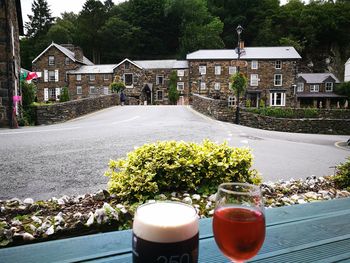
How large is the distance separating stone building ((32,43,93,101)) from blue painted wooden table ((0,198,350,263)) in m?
51.3

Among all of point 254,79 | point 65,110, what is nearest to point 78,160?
point 65,110

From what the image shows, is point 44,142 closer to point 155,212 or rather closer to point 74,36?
point 155,212

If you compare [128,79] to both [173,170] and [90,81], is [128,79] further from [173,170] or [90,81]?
[173,170]

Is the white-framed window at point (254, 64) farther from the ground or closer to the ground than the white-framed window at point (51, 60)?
closer to the ground

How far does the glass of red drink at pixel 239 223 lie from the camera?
34.9 inches

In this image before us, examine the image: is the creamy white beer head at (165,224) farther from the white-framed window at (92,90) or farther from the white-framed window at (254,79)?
the white-framed window at (92,90)

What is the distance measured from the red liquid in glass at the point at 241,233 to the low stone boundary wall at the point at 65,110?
667 inches

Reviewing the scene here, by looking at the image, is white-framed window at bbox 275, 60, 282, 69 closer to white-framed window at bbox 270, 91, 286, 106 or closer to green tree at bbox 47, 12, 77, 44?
white-framed window at bbox 270, 91, 286, 106

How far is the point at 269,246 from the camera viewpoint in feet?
4.07

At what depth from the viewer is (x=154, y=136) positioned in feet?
36.6

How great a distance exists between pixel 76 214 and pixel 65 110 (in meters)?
16.7

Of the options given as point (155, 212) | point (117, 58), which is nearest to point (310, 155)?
point (155, 212)

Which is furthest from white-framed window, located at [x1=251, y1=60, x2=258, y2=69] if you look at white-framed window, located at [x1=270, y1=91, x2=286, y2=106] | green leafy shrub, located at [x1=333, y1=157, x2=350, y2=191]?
green leafy shrub, located at [x1=333, y1=157, x2=350, y2=191]

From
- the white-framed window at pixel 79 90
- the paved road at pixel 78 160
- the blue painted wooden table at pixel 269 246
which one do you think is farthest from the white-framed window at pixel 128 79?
the blue painted wooden table at pixel 269 246
